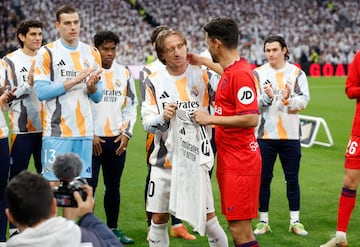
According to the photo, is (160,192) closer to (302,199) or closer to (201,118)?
(201,118)

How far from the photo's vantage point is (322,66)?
35.6 m

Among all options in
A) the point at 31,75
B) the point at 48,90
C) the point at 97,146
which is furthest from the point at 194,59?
the point at 97,146

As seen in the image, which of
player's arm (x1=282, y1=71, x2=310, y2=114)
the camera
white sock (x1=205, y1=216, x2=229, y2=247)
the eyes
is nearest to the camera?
the camera

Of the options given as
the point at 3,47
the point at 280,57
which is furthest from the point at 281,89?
the point at 3,47

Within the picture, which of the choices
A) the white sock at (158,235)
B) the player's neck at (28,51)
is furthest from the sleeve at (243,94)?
the player's neck at (28,51)

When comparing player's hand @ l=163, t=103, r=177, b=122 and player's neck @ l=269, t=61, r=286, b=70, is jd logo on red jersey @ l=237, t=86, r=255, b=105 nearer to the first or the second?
player's hand @ l=163, t=103, r=177, b=122

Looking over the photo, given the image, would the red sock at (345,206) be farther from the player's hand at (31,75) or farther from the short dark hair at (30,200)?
the short dark hair at (30,200)

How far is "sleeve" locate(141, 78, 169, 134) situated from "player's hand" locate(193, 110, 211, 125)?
334 millimetres

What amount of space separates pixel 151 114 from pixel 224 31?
0.96 meters

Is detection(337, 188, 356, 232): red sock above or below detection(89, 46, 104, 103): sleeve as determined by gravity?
below

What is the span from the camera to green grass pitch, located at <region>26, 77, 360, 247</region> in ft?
22.6

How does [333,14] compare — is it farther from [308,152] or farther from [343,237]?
[343,237]

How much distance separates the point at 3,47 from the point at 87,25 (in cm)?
579

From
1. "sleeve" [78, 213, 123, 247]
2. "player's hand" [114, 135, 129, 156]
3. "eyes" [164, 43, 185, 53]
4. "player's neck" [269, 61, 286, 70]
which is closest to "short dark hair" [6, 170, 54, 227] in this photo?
"sleeve" [78, 213, 123, 247]
